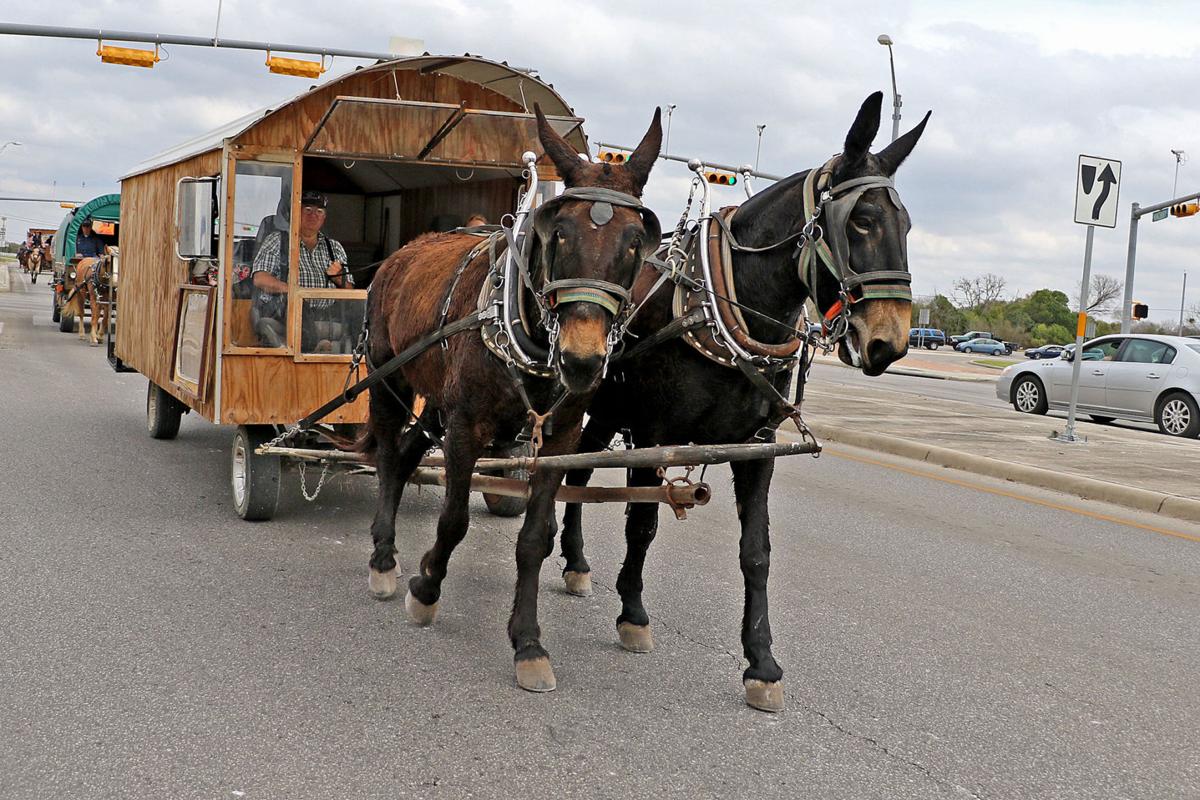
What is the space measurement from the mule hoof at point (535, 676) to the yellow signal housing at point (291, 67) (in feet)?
62.9

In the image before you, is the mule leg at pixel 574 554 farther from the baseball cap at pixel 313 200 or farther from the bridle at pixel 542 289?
the baseball cap at pixel 313 200

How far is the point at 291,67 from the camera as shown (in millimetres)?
21828

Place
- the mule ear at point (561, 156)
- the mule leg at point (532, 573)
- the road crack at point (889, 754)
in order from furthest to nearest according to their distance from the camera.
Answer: the mule leg at point (532, 573) → the mule ear at point (561, 156) → the road crack at point (889, 754)

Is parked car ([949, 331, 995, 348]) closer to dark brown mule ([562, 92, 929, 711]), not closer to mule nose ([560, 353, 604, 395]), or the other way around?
dark brown mule ([562, 92, 929, 711])

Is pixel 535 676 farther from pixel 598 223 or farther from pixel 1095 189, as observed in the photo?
pixel 1095 189

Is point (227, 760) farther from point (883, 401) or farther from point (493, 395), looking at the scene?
point (883, 401)

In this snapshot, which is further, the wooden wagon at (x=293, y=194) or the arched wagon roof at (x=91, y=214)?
the arched wagon roof at (x=91, y=214)

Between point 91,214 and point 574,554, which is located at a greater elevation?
point 91,214

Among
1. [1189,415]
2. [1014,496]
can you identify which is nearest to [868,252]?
[1014,496]

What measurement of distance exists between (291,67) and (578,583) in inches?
714

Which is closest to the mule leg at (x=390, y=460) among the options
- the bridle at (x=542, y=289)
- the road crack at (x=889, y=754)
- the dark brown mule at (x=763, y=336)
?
the dark brown mule at (x=763, y=336)

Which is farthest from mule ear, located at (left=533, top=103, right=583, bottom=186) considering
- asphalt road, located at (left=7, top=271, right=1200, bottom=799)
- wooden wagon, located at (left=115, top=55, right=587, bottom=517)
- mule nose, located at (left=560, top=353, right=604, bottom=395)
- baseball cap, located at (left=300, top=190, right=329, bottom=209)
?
baseball cap, located at (left=300, top=190, right=329, bottom=209)

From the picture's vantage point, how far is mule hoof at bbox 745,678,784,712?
4.53 meters

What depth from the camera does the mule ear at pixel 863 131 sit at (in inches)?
169
